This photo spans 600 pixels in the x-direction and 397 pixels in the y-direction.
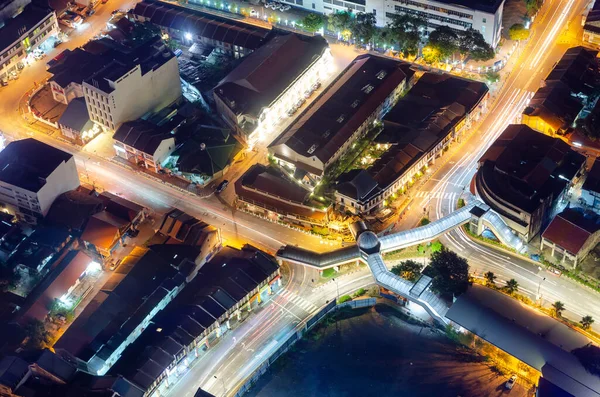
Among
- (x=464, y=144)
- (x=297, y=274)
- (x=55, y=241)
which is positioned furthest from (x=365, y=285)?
(x=55, y=241)

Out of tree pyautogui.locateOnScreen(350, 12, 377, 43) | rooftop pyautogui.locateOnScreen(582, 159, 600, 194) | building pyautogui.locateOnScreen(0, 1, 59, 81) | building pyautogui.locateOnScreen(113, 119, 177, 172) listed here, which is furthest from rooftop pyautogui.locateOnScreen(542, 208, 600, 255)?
building pyautogui.locateOnScreen(0, 1, 59, 81)

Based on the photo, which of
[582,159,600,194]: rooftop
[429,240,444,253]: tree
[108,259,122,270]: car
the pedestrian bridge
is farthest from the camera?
[582,159,600,194]: rooftop

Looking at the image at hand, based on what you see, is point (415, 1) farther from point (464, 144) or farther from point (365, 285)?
point (365, 285)

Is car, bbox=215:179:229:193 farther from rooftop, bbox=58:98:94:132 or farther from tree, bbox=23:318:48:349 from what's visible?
tree, bbox=23:318:48:349

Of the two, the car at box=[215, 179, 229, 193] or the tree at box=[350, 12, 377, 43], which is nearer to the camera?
the car at box=[215, 179, 229, 193]

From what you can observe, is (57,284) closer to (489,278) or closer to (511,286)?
(489,278)

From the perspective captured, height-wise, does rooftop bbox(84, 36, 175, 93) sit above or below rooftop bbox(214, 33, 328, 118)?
below
